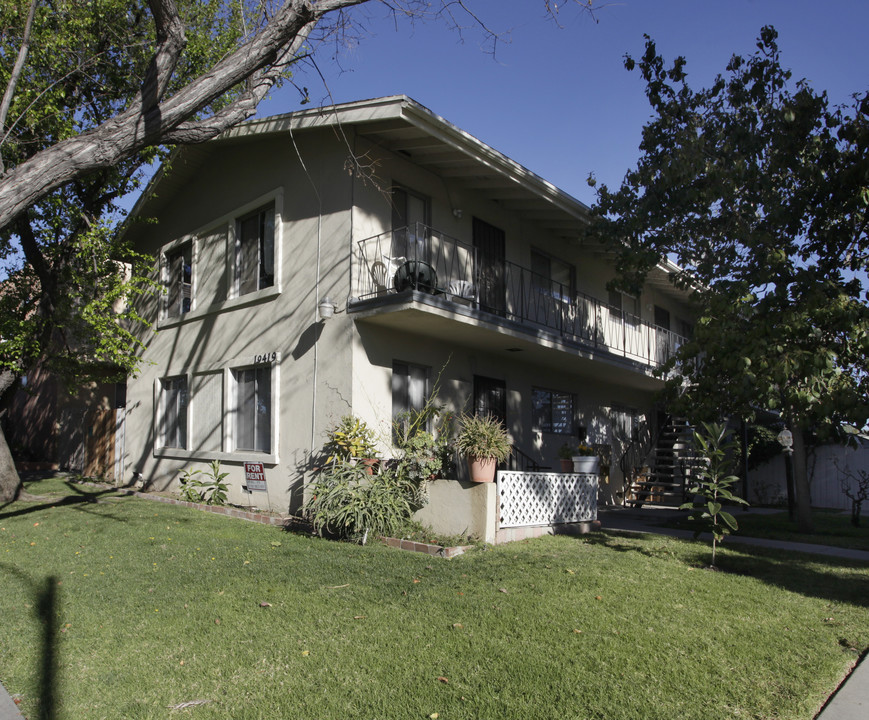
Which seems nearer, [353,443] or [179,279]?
[353,443]

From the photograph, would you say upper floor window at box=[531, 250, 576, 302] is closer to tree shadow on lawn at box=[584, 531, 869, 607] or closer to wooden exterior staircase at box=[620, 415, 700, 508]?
wooden exterior staircase at box=[620, 415, 700, 508]

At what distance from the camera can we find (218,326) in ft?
42.8

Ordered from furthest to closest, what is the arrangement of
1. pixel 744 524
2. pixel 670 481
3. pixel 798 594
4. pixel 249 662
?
pixel 670 481 → pixel 744 524 → pixel 798 594 → pixel 249 662

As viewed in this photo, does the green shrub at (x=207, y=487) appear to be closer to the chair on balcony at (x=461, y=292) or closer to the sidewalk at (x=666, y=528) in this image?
the chair on balcony at (x=461, y=292)

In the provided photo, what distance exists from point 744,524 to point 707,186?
20.6 ft

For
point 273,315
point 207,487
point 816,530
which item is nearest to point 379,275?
point 273,315

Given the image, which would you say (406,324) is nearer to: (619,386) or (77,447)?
(619,386)

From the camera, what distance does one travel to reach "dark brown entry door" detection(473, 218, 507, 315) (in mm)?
12578

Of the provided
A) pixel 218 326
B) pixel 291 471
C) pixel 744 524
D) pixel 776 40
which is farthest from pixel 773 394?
pixel 218 326

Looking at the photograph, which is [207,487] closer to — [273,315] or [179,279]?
[273,315]

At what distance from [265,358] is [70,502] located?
4.78 metres

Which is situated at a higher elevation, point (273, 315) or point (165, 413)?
point (273, 315)

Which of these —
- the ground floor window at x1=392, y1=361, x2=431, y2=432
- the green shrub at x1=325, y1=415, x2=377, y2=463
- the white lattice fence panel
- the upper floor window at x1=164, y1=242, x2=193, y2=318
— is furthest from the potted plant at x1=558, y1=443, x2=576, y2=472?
the upper floor window at x1=164, y1=242, x2=193, y2=318

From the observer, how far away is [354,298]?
1005 cm
